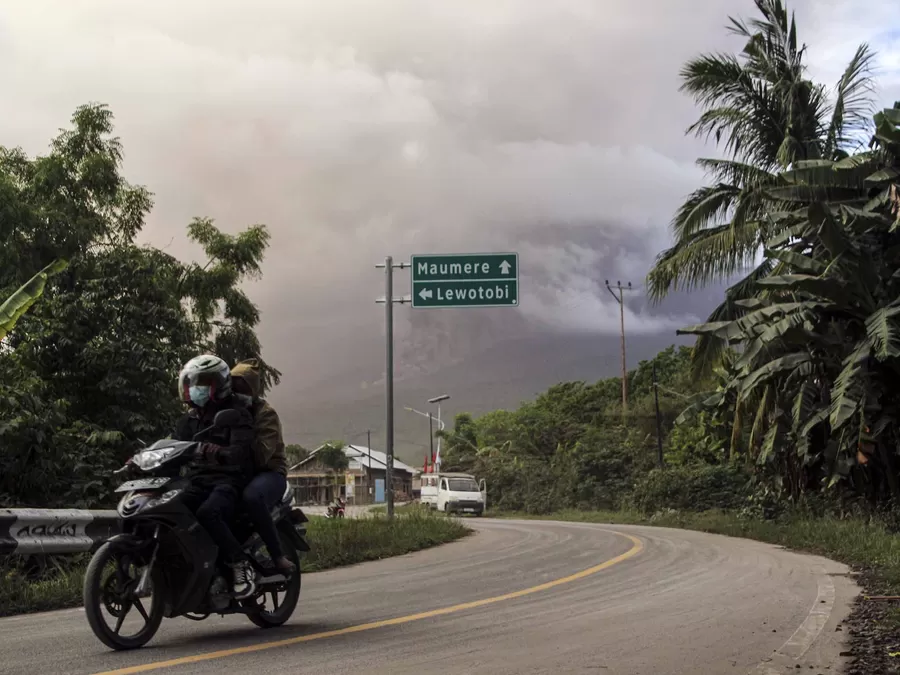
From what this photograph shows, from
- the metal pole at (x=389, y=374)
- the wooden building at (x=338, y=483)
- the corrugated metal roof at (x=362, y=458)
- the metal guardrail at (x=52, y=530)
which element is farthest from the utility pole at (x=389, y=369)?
the corrugated metal roof at (x=362, y=458)

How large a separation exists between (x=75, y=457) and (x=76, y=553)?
514 centimetres

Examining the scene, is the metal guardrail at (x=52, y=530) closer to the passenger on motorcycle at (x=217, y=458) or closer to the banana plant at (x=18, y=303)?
the passenger on motorcycle at (x=217, y=458)

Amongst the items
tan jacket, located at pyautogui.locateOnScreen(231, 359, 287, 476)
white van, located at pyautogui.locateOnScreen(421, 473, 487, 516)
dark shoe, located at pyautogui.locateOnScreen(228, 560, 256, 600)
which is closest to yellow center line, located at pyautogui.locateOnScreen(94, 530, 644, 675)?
dark shoe, located at pyautogui.locateOnScreen(228, 560, 256, 600)

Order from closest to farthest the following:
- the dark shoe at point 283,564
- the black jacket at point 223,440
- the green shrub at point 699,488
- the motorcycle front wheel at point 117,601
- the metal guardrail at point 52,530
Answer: the motorcycle front wheel at point 117,601 → the black jacket at point 223,440 → the dark shoe at point 283,564 → the metal guardrail at point 52,530 → the green shrub at point 699,488

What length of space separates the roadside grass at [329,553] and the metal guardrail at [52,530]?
21 cm

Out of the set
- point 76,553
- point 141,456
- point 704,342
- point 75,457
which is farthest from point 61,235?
point 141,456

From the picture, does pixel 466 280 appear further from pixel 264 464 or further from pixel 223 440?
pixel 223 440

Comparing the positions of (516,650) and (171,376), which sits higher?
(171,376)

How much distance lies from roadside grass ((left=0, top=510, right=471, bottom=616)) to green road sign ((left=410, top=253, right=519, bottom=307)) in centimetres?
481

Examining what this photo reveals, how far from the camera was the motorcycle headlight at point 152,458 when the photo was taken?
5.75 metres

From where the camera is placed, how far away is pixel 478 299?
20.3 meters

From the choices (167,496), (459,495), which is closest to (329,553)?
(167,496)

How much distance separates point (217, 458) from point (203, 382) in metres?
0.51

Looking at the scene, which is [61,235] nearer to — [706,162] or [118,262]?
[118,262]
